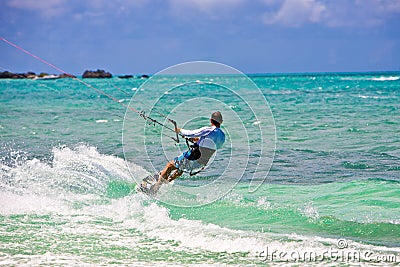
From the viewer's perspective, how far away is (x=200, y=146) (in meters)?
9.38

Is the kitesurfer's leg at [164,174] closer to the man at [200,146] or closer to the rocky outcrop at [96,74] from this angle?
the man at [200,146]

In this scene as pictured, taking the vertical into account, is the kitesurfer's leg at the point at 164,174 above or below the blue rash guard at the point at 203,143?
below

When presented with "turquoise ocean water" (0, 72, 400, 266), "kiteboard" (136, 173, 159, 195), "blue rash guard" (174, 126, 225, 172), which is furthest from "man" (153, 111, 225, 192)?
"turquoise ocean water" (0, 72, 400, 266)

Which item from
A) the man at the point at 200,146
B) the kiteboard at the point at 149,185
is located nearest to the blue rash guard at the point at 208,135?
the man at the point at 200,146

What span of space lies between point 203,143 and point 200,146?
0.28 ft

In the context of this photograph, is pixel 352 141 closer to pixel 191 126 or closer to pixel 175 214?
pixel 191 126

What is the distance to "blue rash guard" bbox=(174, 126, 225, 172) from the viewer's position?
9189mm

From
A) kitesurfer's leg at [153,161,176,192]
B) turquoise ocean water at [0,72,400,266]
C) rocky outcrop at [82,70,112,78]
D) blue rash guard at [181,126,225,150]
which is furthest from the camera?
rocky outcrop at [82,70,112,78]

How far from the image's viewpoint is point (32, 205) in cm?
988

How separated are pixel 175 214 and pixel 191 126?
43.7 ft

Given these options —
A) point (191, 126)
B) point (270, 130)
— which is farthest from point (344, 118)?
point (191, 126)

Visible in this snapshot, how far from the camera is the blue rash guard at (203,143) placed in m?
9.19

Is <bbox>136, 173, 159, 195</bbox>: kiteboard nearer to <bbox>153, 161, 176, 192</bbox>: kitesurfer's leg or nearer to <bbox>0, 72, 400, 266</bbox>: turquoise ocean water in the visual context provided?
<bbox>153, 161, 176, 192</bbox>: kitesurfer's leg

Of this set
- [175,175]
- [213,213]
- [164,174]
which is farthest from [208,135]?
[213,213]
